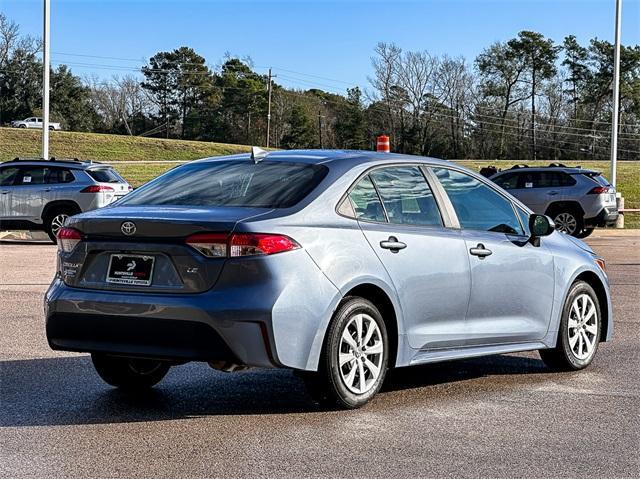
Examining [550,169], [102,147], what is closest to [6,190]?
[550,169]

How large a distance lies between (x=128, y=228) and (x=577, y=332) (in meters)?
3.68

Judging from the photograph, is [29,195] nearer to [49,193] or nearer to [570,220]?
[49,193]

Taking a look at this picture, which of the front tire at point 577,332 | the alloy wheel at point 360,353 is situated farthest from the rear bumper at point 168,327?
the front tire at point 577,332

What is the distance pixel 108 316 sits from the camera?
6.11 metres

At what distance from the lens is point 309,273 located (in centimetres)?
604

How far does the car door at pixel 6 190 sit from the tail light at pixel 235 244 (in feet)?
56.5

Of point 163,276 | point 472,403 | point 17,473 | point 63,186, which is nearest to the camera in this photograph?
point 17,473

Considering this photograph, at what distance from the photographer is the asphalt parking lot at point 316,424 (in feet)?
16.9

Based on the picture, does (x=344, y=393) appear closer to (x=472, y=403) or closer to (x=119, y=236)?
(x=472, y=403)

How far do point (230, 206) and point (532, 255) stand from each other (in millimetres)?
2457

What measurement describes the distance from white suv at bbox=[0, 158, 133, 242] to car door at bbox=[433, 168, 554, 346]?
50.2 ft

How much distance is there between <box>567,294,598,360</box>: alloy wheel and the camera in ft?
26.3

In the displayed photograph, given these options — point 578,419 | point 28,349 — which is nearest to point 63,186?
point 28,349

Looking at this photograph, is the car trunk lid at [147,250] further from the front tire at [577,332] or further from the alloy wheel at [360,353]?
the front tire at [577,332]
